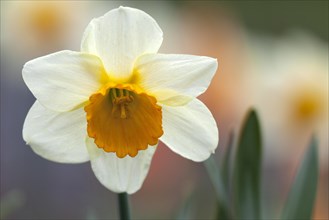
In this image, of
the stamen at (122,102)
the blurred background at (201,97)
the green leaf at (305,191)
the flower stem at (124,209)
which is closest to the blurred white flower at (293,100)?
the blurred background at (201,97)

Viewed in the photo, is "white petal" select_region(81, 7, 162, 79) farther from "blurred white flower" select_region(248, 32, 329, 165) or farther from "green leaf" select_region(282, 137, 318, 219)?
"blurred white flower" select_region(248, 32, 329, 165)

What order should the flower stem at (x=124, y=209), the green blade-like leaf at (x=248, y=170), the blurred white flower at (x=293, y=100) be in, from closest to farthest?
the flower stem at (x=124, y=209)
the green blade-like leaf at (x=248, y=170)
the blurred white flower at (x=293, y=100)

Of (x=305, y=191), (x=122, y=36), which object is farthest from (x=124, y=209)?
(x=305, y=191)

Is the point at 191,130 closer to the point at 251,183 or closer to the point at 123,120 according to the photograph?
the point at 123,120

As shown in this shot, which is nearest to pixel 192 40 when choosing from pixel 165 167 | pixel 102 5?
pixel 102 5

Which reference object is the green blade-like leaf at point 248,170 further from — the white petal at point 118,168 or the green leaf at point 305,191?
the white petal at point 118,168
